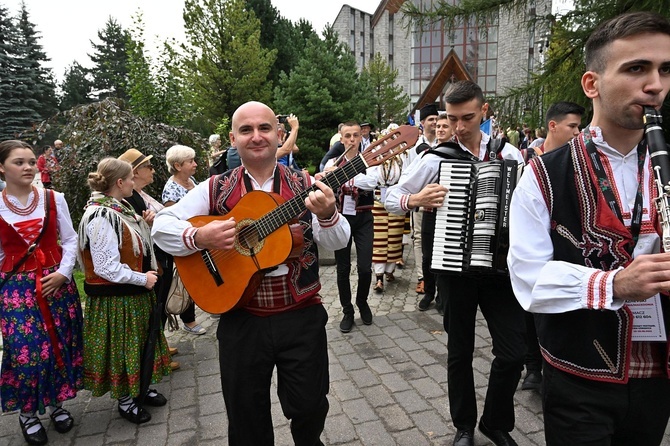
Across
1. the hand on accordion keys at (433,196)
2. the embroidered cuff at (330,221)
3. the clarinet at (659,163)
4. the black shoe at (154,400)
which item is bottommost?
the black shoe at (154,400)

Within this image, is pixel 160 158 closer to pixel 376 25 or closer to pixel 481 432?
pixel 481 432

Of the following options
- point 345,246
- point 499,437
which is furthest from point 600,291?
point 499,437

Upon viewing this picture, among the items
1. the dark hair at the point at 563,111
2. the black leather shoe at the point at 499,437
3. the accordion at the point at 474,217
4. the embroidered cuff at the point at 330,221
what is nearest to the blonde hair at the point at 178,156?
the embroidered cuff at the point at 330,221

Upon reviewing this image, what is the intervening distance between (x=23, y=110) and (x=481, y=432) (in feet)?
123

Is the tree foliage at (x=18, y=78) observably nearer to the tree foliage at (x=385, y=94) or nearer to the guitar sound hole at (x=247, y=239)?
the tree foliage at (x=385, y=94)

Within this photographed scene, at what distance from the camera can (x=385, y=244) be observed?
21.6 feet

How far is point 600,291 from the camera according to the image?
148 cm

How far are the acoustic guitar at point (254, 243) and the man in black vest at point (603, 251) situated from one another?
39.4 inches

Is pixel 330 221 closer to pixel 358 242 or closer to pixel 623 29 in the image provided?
pixel 623 29

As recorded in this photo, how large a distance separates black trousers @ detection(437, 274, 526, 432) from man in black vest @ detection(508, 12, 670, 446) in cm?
105

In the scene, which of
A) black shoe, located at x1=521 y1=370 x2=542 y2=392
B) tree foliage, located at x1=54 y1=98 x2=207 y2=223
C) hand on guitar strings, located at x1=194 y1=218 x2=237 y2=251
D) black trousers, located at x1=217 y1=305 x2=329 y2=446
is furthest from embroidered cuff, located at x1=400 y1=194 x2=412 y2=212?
tree foliage, located at x1=54 y1=98 x2=207 y2=223

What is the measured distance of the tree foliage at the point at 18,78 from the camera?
3042cm

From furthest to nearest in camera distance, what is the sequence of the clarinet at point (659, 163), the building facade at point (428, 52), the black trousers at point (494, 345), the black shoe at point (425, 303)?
1. the building facade at point (428, 52)
2. the black shoe at point (425, 303)
3. the black trousers at point (494, 345)
4. the clarinet at point (659, 163)

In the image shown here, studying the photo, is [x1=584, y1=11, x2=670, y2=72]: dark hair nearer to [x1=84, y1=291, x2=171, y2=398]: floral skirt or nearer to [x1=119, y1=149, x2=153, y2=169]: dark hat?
[x1=84, y1=291, x2=171, y2=398]: floral skirt
